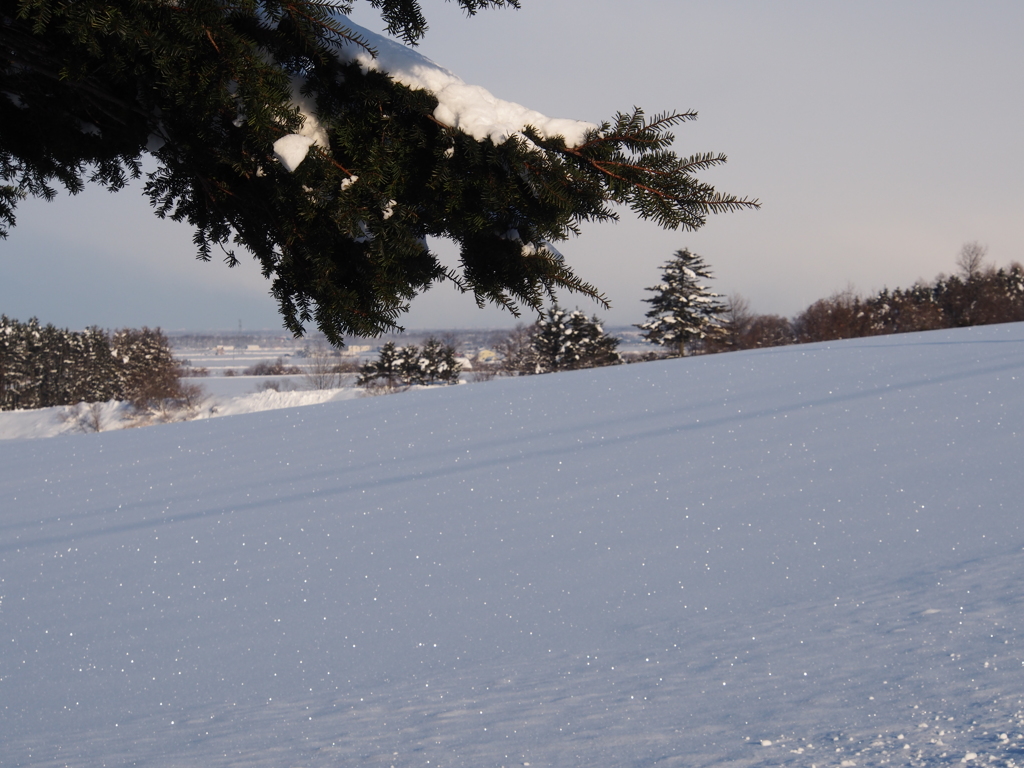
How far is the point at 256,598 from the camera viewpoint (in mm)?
5586

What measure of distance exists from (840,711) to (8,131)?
4.10m

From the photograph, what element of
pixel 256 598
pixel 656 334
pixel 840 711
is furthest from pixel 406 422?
pixel 656 334

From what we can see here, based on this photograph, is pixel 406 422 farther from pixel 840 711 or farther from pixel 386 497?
pixel 840 711

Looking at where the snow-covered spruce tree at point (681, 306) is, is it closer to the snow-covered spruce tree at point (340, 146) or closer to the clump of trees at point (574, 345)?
the clump of trees at point (574, 345)

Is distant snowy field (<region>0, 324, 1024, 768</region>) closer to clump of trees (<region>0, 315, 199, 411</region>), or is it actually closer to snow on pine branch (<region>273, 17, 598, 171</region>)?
snow on pine branch (<region>273, 17, 598, 171</region>)

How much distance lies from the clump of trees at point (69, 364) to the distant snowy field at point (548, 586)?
1915 inches

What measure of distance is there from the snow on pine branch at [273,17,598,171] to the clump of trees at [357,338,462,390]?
46.1 m

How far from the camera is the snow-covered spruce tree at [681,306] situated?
141ft

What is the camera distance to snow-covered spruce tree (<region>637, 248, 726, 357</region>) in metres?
42.9

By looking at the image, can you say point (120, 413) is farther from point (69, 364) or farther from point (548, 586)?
point (548, 586)

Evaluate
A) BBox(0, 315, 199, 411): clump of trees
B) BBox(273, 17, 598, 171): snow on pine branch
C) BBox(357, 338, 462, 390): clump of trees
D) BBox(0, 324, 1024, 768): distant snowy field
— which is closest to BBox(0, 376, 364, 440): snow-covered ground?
BBox(357, 338, 462, 390): clump of trees

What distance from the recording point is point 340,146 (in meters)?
2.61

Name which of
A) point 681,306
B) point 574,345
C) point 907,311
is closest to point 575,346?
point 574,345

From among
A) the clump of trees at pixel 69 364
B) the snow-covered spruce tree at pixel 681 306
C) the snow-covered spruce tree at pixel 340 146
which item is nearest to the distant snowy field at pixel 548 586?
the snow-covered spruce tree at pixel 340 146
